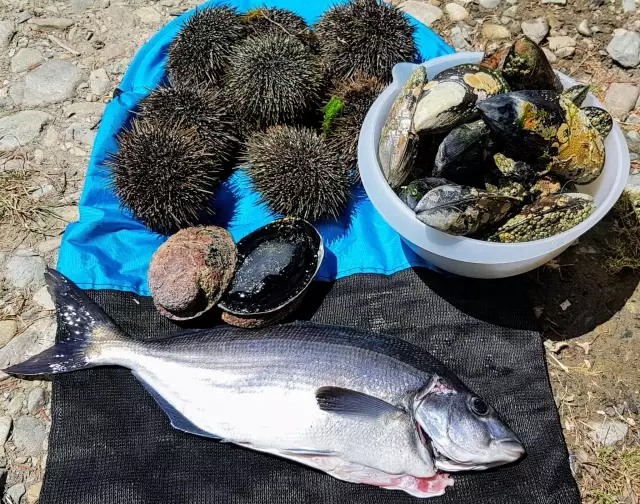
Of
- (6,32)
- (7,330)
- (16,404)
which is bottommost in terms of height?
(16,404)

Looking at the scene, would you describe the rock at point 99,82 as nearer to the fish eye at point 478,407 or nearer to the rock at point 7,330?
the rock at point 7,330

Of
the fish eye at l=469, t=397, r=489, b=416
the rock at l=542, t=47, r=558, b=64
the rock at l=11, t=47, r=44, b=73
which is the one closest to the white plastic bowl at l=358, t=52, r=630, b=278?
the fish eye at l=469, t=397, r=489, b=416

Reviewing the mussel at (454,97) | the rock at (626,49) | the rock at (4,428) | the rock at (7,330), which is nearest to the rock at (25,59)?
the rock at (7,330)

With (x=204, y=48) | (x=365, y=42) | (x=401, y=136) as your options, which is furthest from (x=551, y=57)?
(x=204, y=48)

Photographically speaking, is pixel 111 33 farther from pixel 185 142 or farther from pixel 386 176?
pixel 386 176

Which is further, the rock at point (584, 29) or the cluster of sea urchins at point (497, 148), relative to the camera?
the rock at point (584, 29)

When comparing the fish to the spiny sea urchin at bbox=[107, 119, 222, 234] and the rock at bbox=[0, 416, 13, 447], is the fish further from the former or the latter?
the spiny sea urchin at bbox=[107, 119, 222, 234]

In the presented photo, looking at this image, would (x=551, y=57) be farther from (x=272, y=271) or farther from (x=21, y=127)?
(x=21, y=127)
